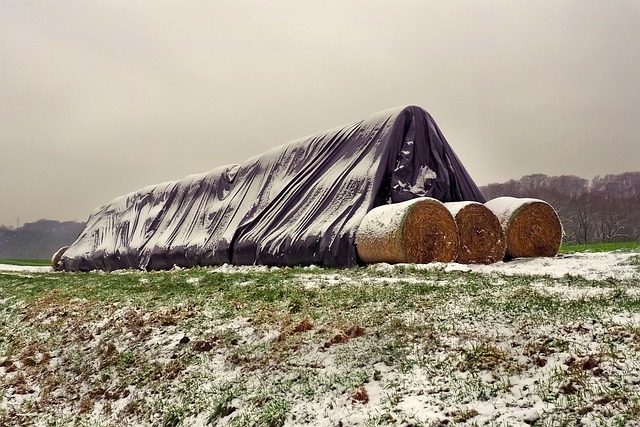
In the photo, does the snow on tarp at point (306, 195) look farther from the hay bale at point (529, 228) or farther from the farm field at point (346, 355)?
the farm field at point (346, 355)

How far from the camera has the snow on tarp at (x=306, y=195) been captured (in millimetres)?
14953

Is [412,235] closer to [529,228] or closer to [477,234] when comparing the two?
[477,234]

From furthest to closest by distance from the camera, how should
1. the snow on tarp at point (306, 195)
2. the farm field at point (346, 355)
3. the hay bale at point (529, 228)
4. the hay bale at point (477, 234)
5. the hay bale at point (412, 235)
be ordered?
the snow on tarp at point (306, 195) < the hay bale at point (529, 228) < the hay bale at point (477, 234) < the hay bale at point (412, 235) < the farm field at point (346, 355)

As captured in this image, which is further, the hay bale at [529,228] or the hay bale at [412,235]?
the hay bale at [529,228]

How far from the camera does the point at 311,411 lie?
4.21 m

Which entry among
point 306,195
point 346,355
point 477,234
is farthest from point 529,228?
point 346,355

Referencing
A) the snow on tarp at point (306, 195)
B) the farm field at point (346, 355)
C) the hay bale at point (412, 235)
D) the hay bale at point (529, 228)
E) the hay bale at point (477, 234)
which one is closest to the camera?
the farm field at point (346, 355)

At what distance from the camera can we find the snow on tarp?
15.0 meters

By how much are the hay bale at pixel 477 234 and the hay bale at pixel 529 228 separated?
3.00 ft

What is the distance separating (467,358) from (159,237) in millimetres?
22178

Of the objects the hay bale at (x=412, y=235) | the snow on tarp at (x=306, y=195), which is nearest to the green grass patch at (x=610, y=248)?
the snow on tarp at (x=306, y=195)

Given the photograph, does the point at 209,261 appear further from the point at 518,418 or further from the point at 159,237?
the point at 518,418

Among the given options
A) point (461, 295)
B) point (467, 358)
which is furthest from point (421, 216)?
point (467, 358)

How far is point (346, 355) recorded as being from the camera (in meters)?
4.95
